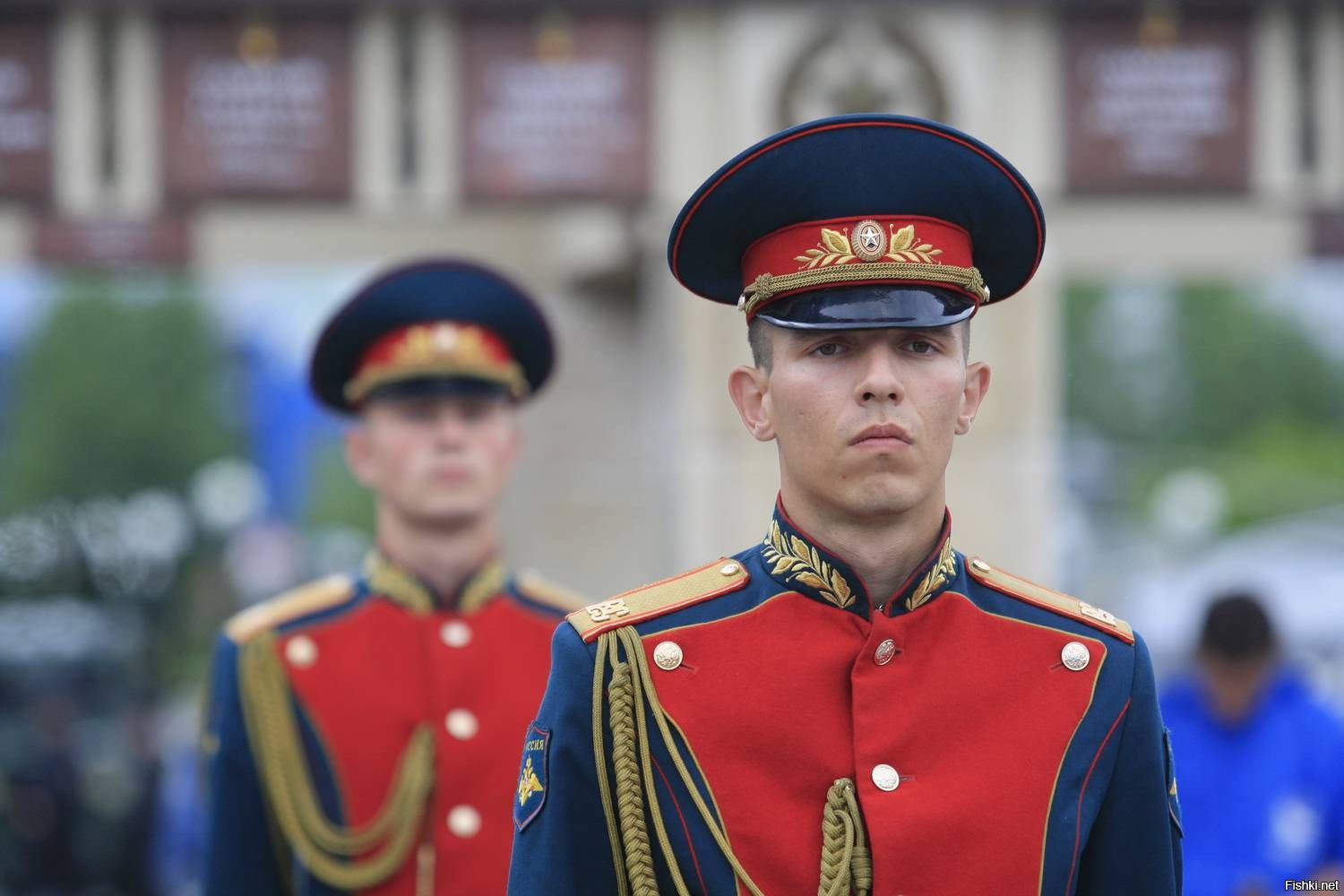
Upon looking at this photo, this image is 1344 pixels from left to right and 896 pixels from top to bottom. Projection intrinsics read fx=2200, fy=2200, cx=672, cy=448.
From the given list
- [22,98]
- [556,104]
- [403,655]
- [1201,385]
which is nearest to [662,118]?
[556,104]

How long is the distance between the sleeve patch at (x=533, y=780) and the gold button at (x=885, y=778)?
0.46 metres

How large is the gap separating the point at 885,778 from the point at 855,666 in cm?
17

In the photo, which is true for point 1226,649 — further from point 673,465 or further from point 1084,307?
point 1084,307

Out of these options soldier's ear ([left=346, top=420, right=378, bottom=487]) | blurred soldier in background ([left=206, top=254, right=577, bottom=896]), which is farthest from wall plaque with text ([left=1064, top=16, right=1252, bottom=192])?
soldier's ear ([left=346, top=420, right=378, bottom=487])

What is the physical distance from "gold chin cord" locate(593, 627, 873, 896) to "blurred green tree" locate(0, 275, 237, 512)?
3211 cm

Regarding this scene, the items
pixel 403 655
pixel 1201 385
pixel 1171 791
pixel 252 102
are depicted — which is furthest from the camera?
pixel 1201 385

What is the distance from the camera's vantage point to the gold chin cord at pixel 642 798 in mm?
2967

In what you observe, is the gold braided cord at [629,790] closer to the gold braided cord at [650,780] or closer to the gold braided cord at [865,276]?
the gold braided cord at [650,780]

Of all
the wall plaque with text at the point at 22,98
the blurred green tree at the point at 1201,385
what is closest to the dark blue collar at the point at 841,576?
the wall plaque with text at the point at 22,98

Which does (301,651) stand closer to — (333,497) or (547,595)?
(547,595)

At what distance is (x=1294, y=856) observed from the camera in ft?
22.0

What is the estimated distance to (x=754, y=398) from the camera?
3.18 metres

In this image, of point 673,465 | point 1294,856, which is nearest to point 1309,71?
point 673,465

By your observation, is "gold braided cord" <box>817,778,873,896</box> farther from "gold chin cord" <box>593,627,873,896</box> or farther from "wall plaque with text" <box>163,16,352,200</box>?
"wall plaque with text" <box>163,16,352,200</box>
